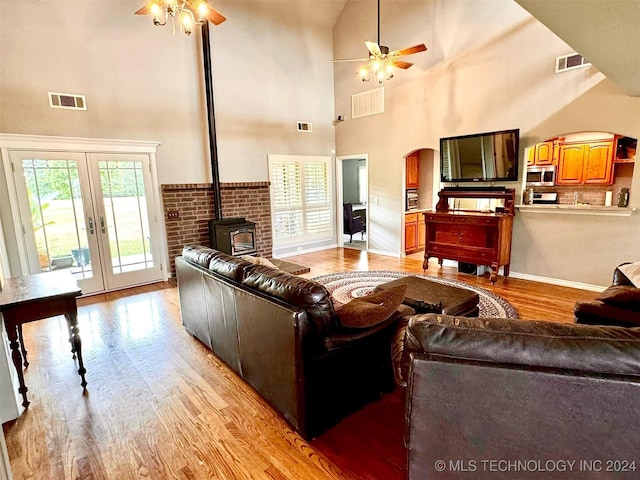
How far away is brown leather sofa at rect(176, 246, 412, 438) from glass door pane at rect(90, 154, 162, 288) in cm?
323

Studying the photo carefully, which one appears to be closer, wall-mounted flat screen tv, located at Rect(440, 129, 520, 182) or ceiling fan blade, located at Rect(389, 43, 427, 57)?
ceiling fan blade, located at Rect(389, 43, 427, 57)

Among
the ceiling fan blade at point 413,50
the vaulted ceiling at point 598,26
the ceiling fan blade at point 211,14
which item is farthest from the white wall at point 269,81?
the vaulted ceiling at point 598,26

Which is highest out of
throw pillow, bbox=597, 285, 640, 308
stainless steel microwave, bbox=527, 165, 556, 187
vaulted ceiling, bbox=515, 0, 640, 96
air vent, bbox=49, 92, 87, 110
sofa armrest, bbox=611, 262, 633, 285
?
air vent, bbox=49, 92, 87, 110

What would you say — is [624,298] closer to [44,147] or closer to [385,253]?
[385,253]

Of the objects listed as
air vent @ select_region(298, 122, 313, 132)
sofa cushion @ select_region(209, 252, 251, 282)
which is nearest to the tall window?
air vent @ select_region(298, 122, 313, 132)

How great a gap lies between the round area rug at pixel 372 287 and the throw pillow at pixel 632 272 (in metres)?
1.15

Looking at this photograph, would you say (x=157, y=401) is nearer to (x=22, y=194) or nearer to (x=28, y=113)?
(x=22, y=194)

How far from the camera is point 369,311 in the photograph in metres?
1.99

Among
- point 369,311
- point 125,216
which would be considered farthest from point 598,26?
point 125,216

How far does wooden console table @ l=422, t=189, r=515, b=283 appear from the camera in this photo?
16.1ft

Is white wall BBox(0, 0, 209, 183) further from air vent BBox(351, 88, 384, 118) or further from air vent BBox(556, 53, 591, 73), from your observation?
air vent BBox(556, 53, 591, 73)

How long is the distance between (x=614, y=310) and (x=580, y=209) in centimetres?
284

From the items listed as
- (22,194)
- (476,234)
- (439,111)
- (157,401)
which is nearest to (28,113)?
(22,194)

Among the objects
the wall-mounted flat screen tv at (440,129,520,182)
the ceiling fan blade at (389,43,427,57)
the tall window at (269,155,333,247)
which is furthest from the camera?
the tall window at (269,155,333,247)
